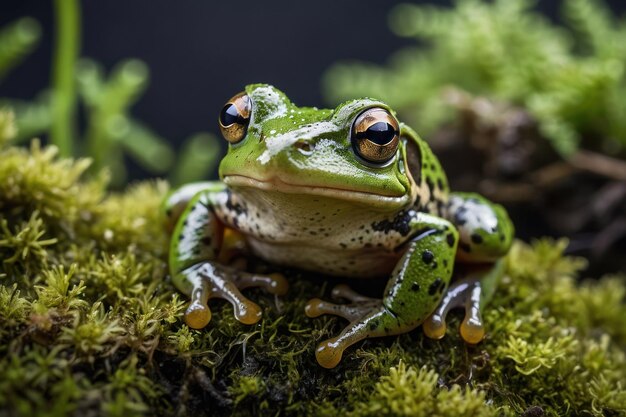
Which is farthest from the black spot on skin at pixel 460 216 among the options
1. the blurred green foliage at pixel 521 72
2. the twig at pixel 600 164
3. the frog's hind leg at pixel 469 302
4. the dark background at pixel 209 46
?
the dark background at pixel 209 46

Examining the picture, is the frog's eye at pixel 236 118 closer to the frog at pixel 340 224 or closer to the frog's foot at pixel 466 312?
the frog at pixel 340 224

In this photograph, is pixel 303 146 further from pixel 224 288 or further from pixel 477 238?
pixel 477 238

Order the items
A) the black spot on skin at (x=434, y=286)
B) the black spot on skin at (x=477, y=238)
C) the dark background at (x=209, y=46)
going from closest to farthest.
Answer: the black spot on skin at (x=434, y=286)
the black spot on skin at (x=477, y=238)
the dark background at (x=209, y=46)

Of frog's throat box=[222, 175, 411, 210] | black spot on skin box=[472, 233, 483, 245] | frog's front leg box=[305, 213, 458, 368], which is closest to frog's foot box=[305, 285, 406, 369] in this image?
frog's front leg box=[305, 213, 458, 368]

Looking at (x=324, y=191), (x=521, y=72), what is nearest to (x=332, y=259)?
(x=324, y=191)

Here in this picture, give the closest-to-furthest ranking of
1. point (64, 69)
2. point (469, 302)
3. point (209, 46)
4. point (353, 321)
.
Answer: point (353, 321) → point (469, 302) → point (64, 69) → point (209, 46)
